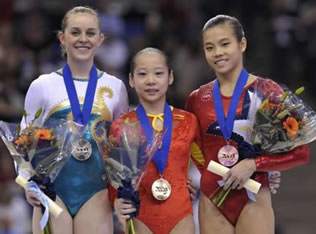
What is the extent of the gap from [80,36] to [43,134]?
630 mm

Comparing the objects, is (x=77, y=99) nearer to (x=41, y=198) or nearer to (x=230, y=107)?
(x=41, y=198)

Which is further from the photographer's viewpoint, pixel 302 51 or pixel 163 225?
pixel 302 51

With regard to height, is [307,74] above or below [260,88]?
below

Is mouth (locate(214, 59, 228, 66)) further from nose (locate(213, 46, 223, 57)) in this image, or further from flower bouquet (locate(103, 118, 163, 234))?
flower bouquet (locate(103, 118, 163, 234))

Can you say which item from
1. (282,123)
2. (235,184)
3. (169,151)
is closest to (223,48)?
(282,123)

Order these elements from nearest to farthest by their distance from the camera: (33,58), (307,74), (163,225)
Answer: (163,225) < (33,58) < (307,74)

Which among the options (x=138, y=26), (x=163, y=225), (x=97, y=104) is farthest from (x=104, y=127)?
(x=138, y=26)

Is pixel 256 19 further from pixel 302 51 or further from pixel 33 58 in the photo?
pixel 33 58

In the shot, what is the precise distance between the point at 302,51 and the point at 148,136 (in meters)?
5.68

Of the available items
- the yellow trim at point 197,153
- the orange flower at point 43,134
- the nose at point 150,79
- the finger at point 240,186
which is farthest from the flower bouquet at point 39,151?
the finger at point 240,186

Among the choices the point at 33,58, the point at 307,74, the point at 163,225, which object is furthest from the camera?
the point at 307,74

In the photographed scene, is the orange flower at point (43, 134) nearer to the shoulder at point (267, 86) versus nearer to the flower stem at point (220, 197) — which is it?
the flower stem at point (220, 197)

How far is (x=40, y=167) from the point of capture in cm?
491

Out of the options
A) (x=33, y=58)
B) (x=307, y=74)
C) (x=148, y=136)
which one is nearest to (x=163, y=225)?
(x=148, y=136)
